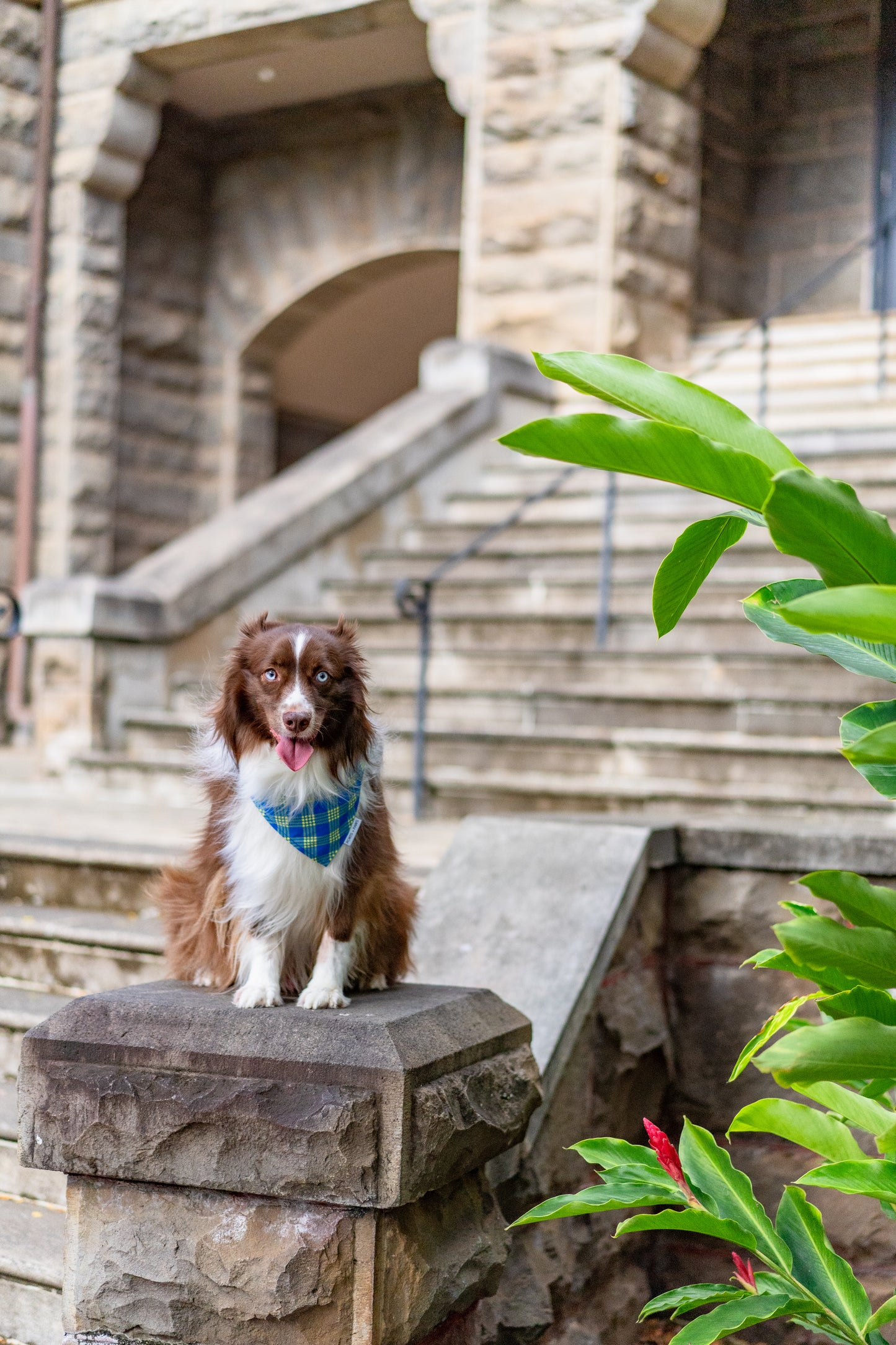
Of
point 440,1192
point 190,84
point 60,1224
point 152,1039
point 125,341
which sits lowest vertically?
point 60,1224

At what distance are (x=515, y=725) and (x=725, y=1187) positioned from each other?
3629 mm

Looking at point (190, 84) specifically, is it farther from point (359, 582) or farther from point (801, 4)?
point (359, 582)

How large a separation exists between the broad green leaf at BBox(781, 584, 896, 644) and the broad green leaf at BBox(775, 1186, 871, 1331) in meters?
0.95

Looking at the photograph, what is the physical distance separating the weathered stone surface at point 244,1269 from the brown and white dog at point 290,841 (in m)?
0.32

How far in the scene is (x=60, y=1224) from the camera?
283 centimetres

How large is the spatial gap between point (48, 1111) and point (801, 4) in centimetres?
1025

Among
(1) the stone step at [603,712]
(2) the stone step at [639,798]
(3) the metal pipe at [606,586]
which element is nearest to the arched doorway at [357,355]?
(3) the metal pipe at [606,586]

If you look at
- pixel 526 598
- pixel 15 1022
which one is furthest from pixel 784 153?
pixel 15 1022

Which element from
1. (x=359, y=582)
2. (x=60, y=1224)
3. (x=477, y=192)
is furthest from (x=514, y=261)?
(x=60, y=1224)

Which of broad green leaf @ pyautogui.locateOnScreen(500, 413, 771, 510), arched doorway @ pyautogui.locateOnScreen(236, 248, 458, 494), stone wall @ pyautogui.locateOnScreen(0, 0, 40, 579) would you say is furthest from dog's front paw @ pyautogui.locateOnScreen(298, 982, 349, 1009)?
arched doorway @ pyautogui.locateOnScreen(236, 248, 458, 494)

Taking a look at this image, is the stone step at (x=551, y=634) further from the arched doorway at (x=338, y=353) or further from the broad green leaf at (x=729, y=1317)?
the arched doorway at (x=338, y=353)

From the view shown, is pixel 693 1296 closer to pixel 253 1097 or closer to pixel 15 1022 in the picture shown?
pixel 253 1097

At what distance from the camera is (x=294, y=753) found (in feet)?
7.31

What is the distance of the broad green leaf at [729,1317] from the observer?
1.94 metres
